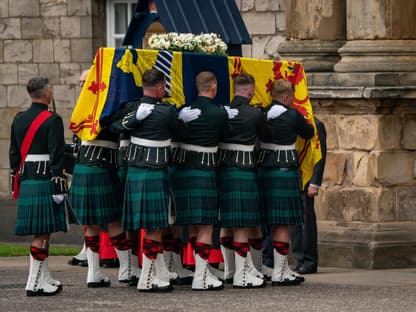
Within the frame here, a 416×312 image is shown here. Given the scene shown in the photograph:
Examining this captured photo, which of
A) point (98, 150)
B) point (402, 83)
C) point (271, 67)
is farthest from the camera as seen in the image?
point (402, 83)

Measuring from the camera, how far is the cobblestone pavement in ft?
42.4

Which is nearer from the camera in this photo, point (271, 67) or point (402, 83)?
point (271, 67)

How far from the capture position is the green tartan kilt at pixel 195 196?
14.3m

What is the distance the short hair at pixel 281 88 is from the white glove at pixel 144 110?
133cm

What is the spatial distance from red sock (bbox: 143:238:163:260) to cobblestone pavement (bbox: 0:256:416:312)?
12.8 inches

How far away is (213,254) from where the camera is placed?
615 inches

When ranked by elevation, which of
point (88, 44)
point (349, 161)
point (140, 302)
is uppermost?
point (88, 44)

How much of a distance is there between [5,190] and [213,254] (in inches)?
324

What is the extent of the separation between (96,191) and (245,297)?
165 centimetres

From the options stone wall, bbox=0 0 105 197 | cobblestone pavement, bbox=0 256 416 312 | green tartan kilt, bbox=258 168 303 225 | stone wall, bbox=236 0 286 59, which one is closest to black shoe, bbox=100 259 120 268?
cobblestone pavement, bbox=0 256 416 312

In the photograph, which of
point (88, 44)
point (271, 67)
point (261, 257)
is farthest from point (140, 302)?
point (88, 44)

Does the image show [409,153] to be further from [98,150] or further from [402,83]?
[98,150]

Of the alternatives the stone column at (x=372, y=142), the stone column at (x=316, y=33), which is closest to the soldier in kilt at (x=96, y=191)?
the stone column at (x=372, y=142)

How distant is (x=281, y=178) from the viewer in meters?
14.8
